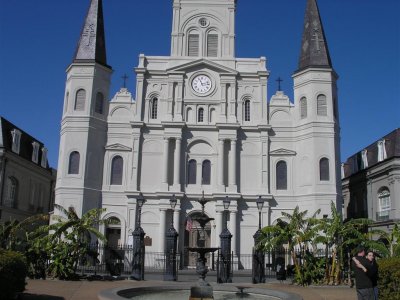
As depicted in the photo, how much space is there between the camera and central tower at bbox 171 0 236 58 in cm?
3844

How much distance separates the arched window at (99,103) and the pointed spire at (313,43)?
15797 mm

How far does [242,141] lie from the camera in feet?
121

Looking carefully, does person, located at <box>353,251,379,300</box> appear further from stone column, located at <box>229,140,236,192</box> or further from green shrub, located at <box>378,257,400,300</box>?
stone column, located at <box>229,140,236,192</box>

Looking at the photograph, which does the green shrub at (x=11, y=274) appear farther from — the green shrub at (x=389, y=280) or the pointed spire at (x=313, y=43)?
the pointed spire at (x=313, y=43)

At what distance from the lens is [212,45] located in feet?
127

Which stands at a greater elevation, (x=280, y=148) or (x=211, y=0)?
(x=211, y=0)

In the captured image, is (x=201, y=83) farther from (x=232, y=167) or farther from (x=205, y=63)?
(x=232, y=167)

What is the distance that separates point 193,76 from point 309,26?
1035cm

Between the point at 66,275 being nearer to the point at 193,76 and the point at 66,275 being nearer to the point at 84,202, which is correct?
the point at 84,202

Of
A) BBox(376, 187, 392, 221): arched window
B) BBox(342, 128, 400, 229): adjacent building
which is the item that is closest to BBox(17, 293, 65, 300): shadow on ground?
BBox(342, 128, 400, 229): adjacent building

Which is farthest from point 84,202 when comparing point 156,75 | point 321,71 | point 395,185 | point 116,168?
point 395,185

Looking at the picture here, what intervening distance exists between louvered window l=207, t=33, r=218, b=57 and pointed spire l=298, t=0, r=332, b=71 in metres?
6.95

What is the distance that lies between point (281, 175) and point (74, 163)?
15.7 metres

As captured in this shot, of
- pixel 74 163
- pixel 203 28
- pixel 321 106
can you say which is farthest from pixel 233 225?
pixel 203 28
